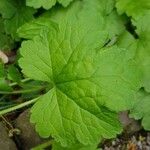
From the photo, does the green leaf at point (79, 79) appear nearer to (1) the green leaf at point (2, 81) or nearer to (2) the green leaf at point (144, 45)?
(1) the green leaf at point (2, 81)

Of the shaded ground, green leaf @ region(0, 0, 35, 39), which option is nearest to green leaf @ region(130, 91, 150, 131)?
the shaded ground

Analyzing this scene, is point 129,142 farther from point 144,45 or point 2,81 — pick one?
point 2,81

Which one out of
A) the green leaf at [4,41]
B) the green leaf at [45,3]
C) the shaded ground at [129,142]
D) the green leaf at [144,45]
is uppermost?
the green leaf at [45,3]

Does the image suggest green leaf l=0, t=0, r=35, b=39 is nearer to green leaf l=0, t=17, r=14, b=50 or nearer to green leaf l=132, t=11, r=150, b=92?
green leaf l=0, t=17, r=14, b=50

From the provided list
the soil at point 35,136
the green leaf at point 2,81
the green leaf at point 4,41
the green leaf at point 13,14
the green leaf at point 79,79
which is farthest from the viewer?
the green leaf at point 4,41

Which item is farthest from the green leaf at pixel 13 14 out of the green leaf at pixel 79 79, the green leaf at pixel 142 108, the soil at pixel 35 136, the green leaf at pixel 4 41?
the green leaf at pixel 142 108

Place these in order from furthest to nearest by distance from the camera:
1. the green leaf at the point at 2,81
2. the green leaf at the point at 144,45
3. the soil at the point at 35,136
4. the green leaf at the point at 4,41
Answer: the green leaf at the point at 4,41
the soil at the point at 35,136
the green leaf at the point at 144,45
the green leaf at the point at 2,81
